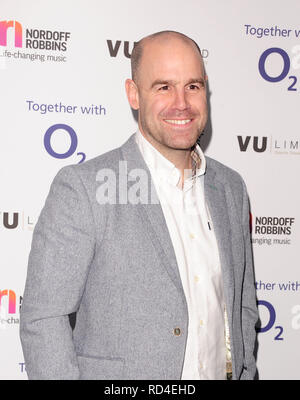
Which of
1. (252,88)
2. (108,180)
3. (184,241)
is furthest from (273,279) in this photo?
(108,180)

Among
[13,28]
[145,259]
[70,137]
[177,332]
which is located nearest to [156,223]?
[145,259]

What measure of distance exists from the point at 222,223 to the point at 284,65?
1.54 m

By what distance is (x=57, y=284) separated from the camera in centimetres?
169

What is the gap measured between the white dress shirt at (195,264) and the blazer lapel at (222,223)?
0.08 ft

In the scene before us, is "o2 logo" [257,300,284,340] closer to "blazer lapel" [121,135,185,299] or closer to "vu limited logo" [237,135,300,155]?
"vu limited logo" [237,135,300,155]

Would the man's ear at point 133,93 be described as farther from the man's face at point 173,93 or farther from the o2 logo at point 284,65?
the o2 logo at point 284,65

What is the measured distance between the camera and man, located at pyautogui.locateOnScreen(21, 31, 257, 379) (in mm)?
1715

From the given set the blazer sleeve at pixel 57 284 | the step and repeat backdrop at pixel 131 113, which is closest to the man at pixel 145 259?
the blazer sleeve at pixel 57 284

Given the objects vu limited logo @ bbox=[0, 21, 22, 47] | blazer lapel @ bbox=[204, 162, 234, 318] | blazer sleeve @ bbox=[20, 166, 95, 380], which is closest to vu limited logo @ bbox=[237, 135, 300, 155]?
blazer lapel @ bbox=[204, 162, 234, 318]

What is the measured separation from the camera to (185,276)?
1860mm

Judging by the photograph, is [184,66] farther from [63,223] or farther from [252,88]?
[252,88]

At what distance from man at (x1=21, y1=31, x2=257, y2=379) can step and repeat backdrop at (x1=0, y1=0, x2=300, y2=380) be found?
881 mm

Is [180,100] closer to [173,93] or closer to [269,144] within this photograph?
[173,93]

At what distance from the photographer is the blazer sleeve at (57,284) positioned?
168cm
